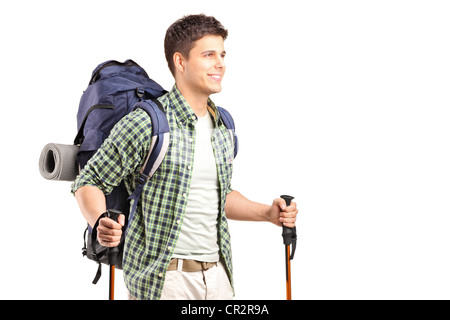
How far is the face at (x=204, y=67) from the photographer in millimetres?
4711

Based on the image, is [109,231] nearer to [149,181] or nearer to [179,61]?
[149,181]

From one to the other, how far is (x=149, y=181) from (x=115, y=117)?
60cm

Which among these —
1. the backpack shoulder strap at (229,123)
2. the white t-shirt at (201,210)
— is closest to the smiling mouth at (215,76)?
the white t-shirt at (201,210)

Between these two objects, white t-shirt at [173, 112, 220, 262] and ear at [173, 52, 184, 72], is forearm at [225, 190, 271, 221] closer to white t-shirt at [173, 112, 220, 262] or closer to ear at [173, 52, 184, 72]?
white t-shirt at [173, 112, 220, 262]

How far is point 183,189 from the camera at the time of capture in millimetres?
4523

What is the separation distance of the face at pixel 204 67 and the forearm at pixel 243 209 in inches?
35.6

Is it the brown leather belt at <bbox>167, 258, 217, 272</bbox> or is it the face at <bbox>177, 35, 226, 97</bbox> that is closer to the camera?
the brown leather belt at <bbox>167, 258, 217, 272</bbox>

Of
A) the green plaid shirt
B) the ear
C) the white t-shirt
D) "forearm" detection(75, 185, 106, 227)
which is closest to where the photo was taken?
"forearm" detection(75, 185, 106, 227)

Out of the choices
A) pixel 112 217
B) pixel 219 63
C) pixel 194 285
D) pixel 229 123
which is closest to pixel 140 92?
pixel 219 63

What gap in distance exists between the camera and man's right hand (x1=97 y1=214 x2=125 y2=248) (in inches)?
159

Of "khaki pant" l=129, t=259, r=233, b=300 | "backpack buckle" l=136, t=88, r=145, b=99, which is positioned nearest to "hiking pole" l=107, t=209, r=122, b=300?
"khaki pant" l=129, t=259, r=233, b=300

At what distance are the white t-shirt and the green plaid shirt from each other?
6 cm
